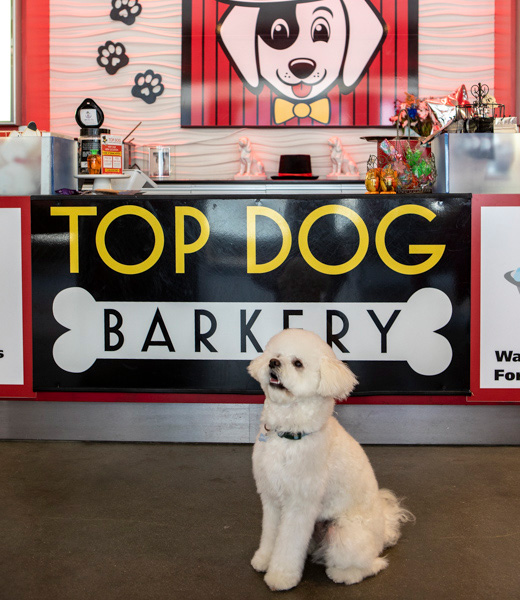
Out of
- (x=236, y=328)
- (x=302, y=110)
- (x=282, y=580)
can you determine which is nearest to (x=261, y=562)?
(x=282, y=580)

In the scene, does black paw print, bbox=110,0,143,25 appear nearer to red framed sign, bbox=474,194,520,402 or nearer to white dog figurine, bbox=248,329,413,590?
red framed sign, bbox=474,194,520,402

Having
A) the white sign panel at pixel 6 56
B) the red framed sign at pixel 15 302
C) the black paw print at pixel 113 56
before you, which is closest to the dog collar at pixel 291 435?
the red framed sign at pixel 15 302

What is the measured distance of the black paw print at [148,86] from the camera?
5.82m

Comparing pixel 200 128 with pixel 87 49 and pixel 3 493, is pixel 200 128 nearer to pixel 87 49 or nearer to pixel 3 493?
pixel 87 49

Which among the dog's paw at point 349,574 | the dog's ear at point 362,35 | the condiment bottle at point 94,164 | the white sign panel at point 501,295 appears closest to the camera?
the dog's paw at point 349,574

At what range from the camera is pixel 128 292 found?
315 cm

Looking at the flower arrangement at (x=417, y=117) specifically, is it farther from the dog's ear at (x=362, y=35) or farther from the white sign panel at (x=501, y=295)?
the dog's ear at (x=362, y=35)

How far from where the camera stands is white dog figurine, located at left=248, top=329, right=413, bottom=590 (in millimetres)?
1881

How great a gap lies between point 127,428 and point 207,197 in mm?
1116

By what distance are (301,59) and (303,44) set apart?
115mm

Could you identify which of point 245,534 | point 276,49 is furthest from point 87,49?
point 245,534

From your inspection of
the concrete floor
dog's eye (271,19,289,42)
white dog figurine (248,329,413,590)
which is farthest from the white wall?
white dog figurine (248,329,413,590)

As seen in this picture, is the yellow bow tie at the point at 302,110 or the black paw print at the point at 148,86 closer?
the yellow bow tie at the point at 302,110

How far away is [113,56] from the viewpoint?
5867 mm
